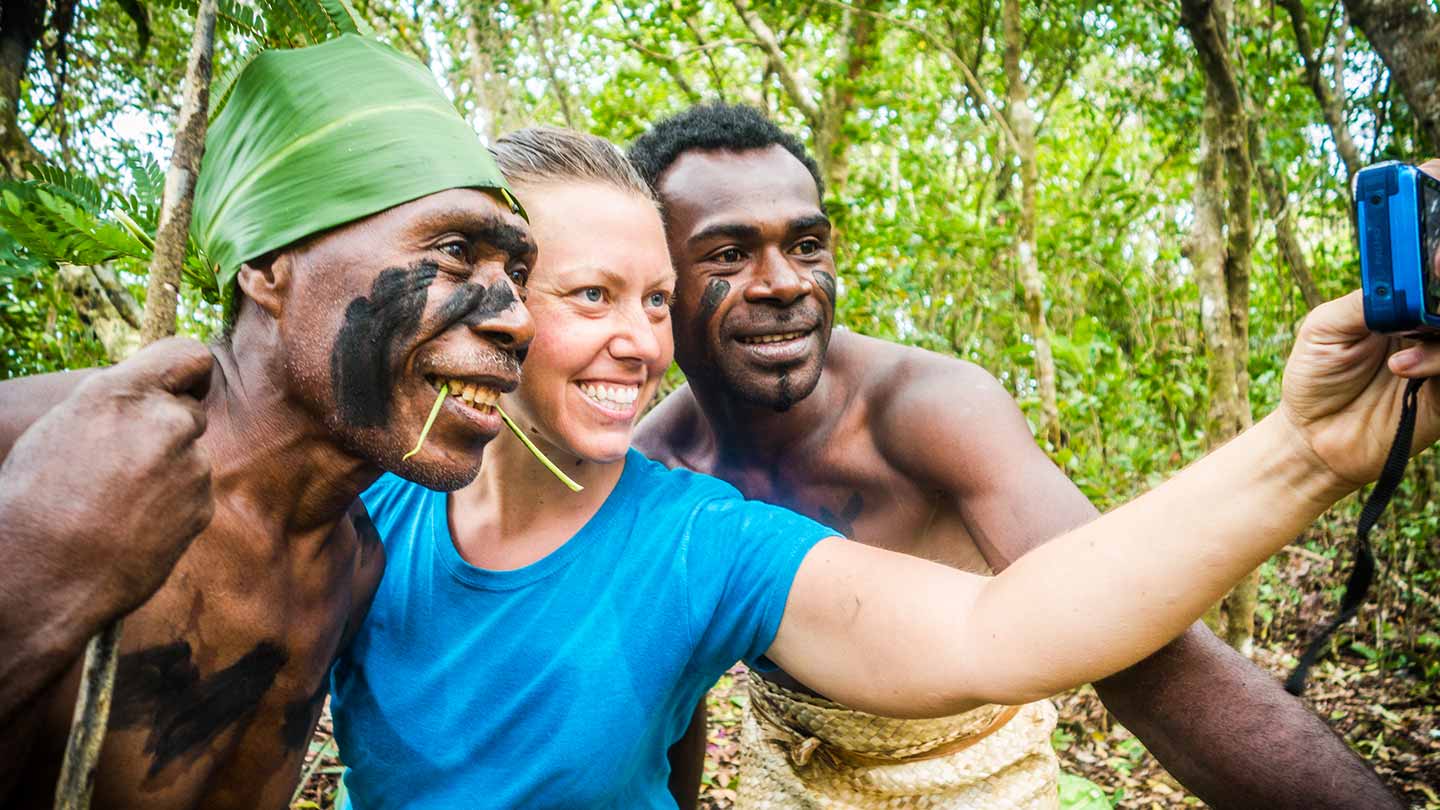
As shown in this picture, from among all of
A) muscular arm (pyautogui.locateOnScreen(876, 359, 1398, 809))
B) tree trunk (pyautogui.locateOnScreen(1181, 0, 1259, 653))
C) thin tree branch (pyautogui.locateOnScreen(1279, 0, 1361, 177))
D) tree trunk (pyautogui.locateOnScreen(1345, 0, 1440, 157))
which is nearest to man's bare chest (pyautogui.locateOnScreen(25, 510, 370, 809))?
muscular arm (pyautogui.locateOnScreen(876, 359, 1398, 809))

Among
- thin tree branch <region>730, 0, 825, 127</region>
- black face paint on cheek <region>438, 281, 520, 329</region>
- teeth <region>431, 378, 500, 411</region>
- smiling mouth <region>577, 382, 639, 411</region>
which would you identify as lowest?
smiling mouth <region>577, 382, 639, 411</region>

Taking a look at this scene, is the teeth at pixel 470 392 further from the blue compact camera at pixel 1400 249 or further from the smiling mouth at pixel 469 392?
the blue compact camera at pixel 1400 249

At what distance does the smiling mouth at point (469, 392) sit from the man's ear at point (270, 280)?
28 centimetres

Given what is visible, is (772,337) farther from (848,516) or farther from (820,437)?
(848,516)

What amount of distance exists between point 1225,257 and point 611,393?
4.11 meters

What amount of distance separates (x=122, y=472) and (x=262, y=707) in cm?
76

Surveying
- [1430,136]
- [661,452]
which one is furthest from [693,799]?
[1430,136]

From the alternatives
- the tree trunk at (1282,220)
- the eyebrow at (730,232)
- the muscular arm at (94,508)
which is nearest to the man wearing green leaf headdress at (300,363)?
the muscular arm at (94,508)

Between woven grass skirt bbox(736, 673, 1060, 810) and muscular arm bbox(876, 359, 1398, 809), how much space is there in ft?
1.93

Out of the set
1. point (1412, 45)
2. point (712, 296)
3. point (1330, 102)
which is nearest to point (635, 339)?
point (712, 296)

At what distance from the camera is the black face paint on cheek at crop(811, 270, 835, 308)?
2855 millimetres

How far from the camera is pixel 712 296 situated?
2.81m

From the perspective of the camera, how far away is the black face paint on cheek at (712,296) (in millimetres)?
2801

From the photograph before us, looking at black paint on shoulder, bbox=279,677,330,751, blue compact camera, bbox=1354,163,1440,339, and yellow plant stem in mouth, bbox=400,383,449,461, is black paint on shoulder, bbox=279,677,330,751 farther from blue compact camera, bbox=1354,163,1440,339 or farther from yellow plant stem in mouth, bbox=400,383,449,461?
blue compact camera, bbox=1354,163,1440,339
